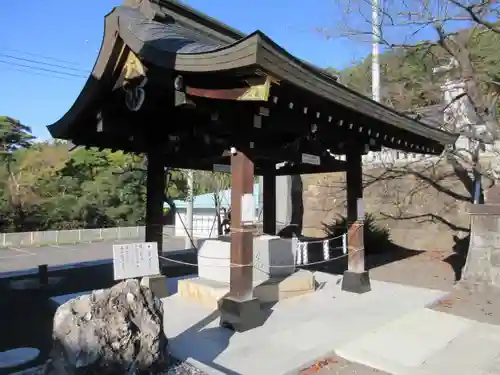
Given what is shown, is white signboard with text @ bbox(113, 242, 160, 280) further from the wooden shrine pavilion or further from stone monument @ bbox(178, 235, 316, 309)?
stone monument @ bbox(178, 235, 316, 309)

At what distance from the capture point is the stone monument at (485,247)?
693 centimetres

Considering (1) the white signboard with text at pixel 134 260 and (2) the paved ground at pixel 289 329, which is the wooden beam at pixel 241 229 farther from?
(1) the white signboard with text at pixel 134 260

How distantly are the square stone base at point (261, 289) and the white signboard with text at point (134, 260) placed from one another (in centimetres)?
161

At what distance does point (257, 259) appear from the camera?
7133 millimetres

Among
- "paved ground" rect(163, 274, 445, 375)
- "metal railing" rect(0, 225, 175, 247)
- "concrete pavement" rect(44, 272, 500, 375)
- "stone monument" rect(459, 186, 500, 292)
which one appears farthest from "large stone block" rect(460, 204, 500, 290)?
"metal railing" rect(0, 225, 175, 247)

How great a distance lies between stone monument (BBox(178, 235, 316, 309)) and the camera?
6469 mm

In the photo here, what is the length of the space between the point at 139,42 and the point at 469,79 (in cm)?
657

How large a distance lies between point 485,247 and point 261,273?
12.9 ft

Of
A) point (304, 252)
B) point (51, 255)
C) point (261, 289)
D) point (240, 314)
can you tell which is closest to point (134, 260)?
point (240, 314)

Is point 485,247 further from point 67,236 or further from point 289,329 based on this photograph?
point 67,236

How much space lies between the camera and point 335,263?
1062 centimetres

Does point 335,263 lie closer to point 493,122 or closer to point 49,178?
point 493,122

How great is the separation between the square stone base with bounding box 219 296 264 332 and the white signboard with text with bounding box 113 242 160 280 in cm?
107

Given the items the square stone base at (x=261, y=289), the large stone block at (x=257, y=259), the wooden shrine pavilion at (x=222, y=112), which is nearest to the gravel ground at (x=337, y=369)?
the wooden shrine pavilion at (x=222, y=112)
